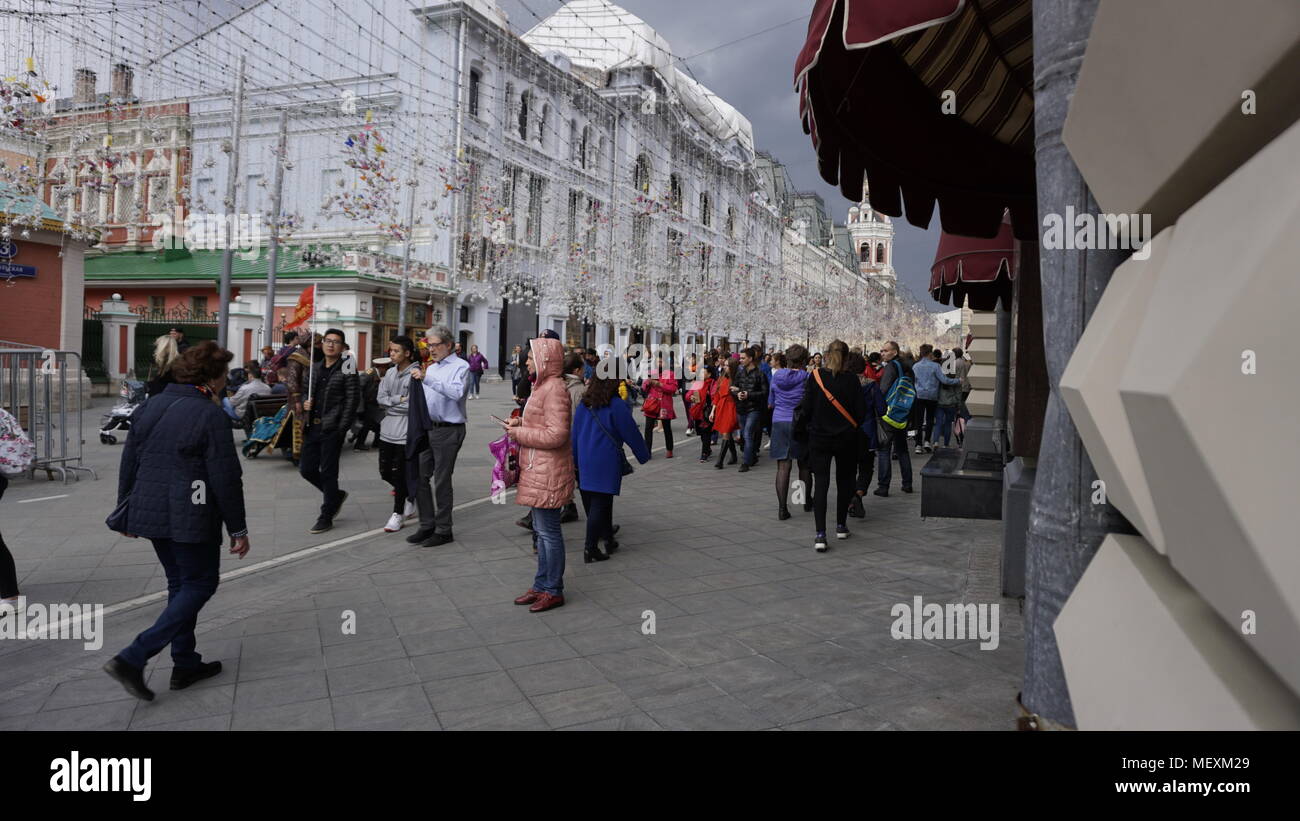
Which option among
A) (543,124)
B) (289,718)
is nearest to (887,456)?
(289,718)

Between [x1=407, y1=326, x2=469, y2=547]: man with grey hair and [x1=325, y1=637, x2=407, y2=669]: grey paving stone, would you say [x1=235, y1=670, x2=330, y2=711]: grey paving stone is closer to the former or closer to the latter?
[x1=325, y1=637, x2=407, y2=669]: grey paving stone

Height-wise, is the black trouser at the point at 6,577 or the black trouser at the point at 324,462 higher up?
the black trouser at the point at 324,462

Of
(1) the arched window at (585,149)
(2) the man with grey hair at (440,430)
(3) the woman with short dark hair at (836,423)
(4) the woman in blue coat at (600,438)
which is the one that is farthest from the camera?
(1) the arched window at (585,149)

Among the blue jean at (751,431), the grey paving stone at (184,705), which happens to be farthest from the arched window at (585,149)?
the grey paving stone at (184,705)

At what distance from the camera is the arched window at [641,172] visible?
3089 centimetres

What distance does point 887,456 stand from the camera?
1045cm

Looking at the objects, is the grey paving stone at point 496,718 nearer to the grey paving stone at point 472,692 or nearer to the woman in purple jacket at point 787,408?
the grey paving stone at point 472,692

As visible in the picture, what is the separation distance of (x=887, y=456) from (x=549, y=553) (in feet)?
20.6

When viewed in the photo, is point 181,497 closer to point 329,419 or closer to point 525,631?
point 525,631

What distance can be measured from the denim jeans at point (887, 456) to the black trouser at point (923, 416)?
3300 millimetres

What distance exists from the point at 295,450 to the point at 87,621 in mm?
4368

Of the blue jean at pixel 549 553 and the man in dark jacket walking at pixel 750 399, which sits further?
the man in dark jacket walking at pixel 750 399

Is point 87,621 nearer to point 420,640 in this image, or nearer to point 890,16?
point 420,640

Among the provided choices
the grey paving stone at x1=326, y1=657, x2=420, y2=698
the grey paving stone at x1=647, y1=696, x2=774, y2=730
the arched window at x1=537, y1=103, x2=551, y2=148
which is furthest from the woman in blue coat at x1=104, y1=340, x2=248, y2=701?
the arched window at x1=537, y1=103, x2=551, y2=148
